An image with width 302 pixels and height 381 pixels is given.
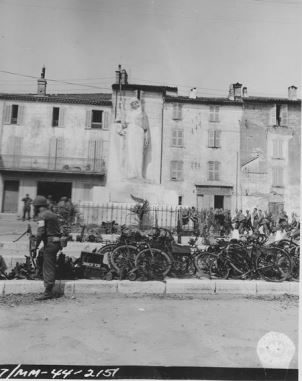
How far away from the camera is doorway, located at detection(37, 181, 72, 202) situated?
101 ft

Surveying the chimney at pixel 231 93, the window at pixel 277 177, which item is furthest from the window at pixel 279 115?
the window at pixel 277 177

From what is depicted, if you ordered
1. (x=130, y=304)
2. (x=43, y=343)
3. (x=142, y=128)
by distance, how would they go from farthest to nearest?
(x=142, y=128)
(x=130, y=304)
(x=43, y=343)

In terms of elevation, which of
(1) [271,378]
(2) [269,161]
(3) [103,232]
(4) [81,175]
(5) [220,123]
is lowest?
(1) [271,378]

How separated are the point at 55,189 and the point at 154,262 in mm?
24348

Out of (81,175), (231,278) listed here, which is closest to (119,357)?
(231,278)

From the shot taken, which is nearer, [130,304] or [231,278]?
[130,304]

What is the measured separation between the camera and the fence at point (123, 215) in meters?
18.0

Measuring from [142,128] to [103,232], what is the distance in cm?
1286

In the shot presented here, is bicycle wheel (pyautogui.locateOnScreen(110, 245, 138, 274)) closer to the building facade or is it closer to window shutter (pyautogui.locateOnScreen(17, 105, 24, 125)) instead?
the building facade

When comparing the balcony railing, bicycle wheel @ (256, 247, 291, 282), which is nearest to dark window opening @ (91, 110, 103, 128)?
the balcony railing

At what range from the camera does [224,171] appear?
32.1 m

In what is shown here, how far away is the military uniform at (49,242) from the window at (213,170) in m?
25.8

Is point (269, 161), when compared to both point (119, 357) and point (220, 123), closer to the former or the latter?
point (220, 123)

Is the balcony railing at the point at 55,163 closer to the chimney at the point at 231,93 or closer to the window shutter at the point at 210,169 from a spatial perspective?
the window shutter at the point at 210,169
